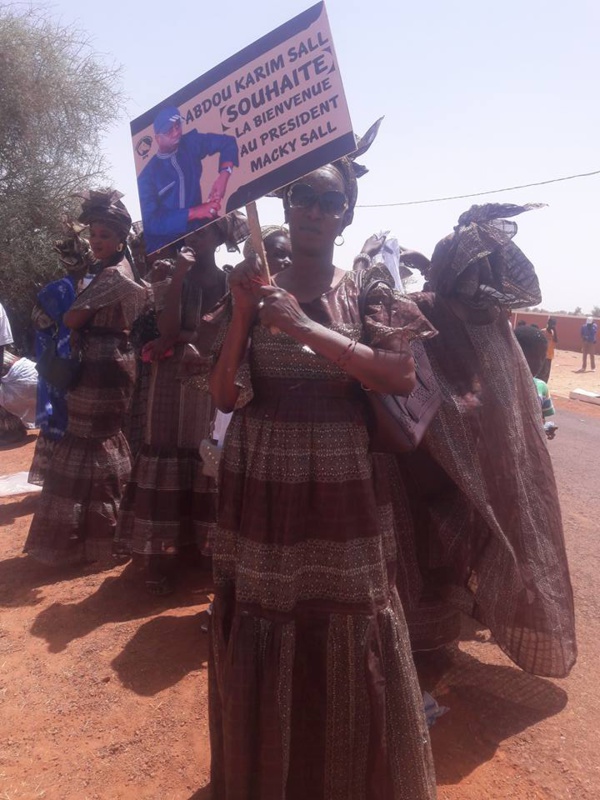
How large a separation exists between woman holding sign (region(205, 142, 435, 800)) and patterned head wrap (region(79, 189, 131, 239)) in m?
2.34

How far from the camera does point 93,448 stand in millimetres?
4828

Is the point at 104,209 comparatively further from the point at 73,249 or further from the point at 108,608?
the point at 108,608

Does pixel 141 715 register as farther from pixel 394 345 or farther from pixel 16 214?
pixel 16 214

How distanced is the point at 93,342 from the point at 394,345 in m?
2.97

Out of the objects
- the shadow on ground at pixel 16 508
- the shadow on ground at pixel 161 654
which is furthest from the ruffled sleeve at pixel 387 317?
the shadow on ground at pixel 16 508

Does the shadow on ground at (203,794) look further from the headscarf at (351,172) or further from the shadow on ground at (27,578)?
the headscarf at (351,172)

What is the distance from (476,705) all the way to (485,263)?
2.07m

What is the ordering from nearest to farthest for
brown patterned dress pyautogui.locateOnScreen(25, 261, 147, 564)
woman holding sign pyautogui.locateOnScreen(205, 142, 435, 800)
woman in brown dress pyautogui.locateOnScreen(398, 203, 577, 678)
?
woman holding sign pyautogui.locateOnScreen(205, 142, 435, 800)
woman in brown dress pyautogui.locateOnScreen(398, 203, 577, 678)
brown patterned dress pyautogui.locateOnScreen(25, 261, 147, 564)

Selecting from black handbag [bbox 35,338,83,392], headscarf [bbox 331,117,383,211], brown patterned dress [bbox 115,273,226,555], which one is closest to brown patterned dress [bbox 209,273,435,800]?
headscarf [bbox 331,117,383,211]

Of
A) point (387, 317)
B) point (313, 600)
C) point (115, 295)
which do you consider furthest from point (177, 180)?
point (115, 295)

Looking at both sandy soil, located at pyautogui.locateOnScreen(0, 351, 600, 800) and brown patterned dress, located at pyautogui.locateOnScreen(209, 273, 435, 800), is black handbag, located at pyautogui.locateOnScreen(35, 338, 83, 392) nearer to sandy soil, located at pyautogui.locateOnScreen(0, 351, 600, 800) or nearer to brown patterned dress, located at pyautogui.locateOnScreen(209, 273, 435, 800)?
sandy soil, located at pyautogui.locateOnScreen(0, 351, 600, 800)

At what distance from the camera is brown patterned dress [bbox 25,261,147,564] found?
182 inches

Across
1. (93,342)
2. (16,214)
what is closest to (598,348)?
(16,214)

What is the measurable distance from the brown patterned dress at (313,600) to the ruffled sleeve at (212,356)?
0.03m
